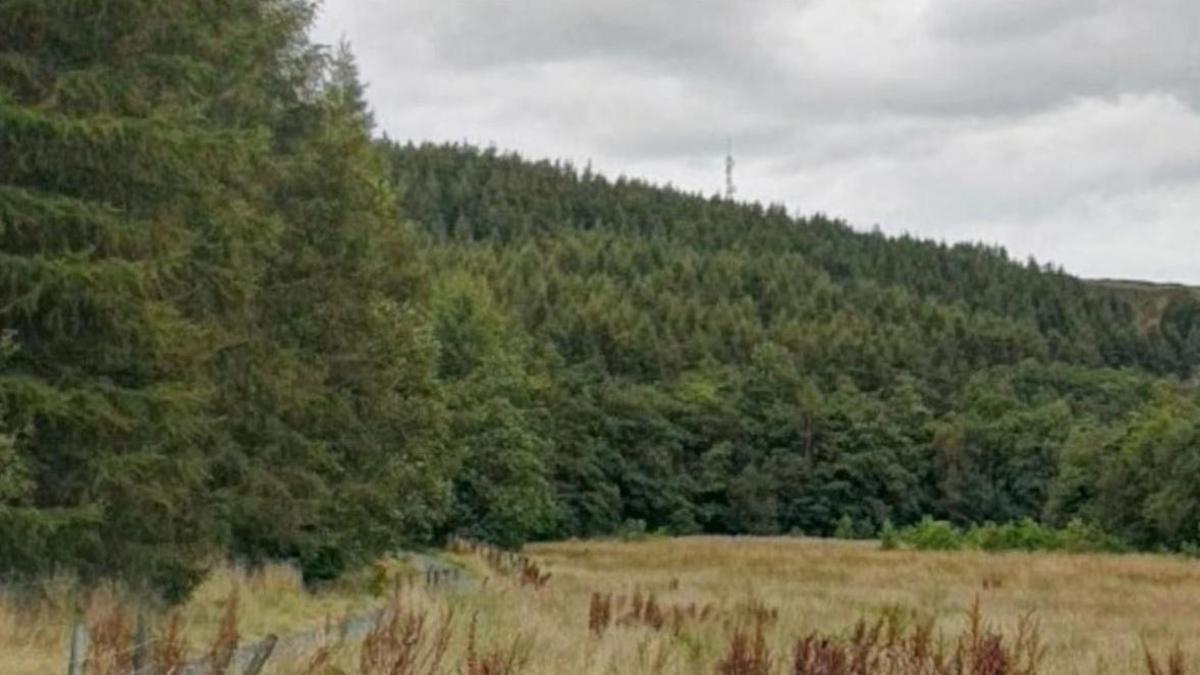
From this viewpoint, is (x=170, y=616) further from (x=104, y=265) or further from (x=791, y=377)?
(x=791, y=377)

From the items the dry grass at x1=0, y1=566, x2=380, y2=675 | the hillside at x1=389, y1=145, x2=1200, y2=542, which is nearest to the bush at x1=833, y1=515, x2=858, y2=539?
the hillside at x1=389, y1=145, x2=1200, y2=542

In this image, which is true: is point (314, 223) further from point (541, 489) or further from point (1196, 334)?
point (1196, 334)

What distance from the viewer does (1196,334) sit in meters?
179

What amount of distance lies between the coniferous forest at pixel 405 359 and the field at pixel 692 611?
1.33 m

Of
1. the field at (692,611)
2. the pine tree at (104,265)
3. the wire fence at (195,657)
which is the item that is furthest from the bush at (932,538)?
the pine tree at (104,265)

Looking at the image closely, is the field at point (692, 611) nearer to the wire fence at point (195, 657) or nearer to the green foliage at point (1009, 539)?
the wire fence at point (195, 657)

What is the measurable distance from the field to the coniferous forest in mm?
1327

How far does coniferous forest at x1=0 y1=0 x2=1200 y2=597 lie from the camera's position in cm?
1444

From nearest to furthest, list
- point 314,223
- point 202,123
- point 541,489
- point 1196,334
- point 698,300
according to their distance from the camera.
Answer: point 202,123 < point 314,223 < point 541,489 < point 698,300 < point 1196,334

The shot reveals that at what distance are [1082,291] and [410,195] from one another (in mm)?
75386

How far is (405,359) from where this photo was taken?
1169 inches

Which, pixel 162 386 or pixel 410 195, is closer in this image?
pixel 162 386

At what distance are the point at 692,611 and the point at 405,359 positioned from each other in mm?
12624

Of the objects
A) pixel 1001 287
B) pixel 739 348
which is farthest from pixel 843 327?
pixel 1001 287
